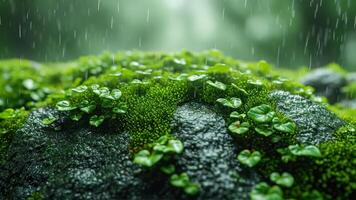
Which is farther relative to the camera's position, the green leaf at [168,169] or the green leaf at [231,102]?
the green leaf at [231,102]

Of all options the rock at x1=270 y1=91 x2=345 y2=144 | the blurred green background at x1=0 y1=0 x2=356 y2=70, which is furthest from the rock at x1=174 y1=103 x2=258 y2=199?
the blurred green background at x1=0 y1=0 x2=356 y2=70

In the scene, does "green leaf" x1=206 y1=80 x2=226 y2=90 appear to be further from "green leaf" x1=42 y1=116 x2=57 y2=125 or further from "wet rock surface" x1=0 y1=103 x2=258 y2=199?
"green leaf" x1=42 y1=116 x2=57 y2=125

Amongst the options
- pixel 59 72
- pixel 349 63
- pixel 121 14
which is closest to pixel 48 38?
pixel 121 14

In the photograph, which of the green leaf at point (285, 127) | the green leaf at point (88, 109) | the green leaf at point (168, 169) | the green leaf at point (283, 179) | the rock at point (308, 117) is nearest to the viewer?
the green leaf at point (283, 179)

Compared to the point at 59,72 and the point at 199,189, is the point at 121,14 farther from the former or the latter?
the point at 199,189

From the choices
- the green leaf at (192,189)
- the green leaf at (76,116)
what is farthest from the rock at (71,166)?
the green leaf at (192,189)

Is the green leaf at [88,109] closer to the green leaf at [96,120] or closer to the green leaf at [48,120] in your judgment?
the green leaf at [96,120]

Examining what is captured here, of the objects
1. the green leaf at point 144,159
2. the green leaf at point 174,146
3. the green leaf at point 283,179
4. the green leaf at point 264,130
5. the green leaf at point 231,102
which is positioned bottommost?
the green leaf at point 283,179

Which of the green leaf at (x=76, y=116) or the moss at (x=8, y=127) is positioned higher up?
the green leaf at (x=76, y=116)
